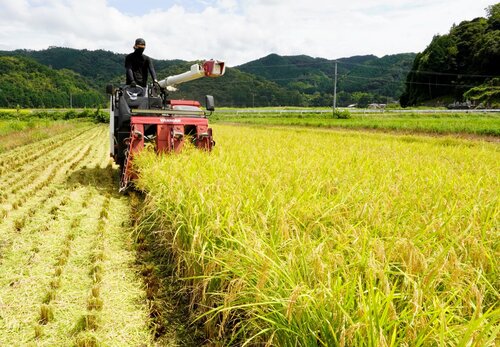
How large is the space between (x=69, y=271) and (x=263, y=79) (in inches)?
3866

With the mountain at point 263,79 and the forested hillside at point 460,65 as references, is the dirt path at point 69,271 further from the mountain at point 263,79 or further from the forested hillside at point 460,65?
the forested hillside at point 460,65

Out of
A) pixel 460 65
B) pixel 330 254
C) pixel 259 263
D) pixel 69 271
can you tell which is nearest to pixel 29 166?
pixel 69 271

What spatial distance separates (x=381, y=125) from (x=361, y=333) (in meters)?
19.5

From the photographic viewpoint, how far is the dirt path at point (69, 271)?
2180 millimetres

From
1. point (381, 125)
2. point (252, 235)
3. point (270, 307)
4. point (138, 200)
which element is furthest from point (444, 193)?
point (381, 125)

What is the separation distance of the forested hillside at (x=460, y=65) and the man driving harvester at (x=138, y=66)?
43141 millimetres

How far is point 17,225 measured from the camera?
3893 millimetres

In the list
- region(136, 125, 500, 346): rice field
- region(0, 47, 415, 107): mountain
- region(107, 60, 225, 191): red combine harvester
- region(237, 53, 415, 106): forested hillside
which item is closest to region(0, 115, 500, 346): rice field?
region(136, 125, 500, 346): rice field

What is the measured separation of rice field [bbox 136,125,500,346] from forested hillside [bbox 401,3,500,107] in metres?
44.2

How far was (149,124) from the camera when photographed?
5512mm

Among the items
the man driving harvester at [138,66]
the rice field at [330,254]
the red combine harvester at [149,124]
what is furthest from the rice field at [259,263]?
the man driving harvester at [138,66]

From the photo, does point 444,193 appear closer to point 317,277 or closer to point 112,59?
point 317,277

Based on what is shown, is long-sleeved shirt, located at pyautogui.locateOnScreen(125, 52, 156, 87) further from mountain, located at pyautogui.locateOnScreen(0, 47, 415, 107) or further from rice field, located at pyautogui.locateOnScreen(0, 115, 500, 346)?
mountain, located at pyautogui.locateOnScreen(0, 47, 415, 107)

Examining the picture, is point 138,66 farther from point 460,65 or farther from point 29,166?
point 460,65
